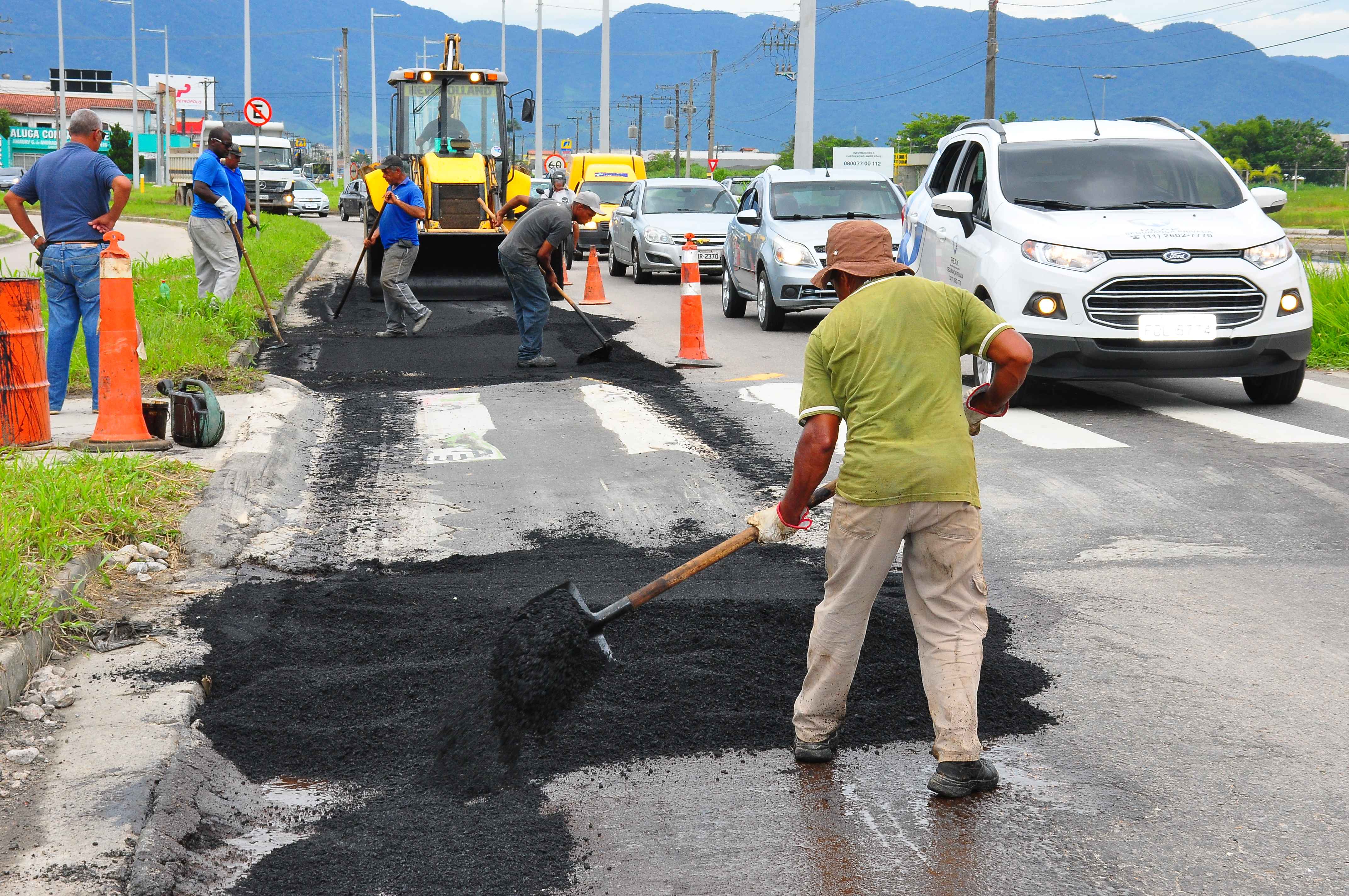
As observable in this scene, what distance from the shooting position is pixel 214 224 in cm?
1334

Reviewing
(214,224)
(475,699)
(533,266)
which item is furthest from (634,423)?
(214,224)

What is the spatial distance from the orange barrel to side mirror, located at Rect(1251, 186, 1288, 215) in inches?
330

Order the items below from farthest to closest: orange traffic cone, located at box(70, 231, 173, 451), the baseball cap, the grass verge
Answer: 1. the baseball cap
2. orange traffic cone, located at box(70, 231, 173, 451)
3. the grass verge

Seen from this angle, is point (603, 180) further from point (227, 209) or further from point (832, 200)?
point (227, 209)

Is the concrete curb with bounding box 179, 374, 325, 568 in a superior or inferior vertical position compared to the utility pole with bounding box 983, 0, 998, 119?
inferior

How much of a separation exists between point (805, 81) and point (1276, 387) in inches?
698

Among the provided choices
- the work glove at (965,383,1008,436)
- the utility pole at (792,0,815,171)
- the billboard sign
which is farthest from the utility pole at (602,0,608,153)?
the billboard sign

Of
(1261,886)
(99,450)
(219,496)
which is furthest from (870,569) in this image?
(99,450)

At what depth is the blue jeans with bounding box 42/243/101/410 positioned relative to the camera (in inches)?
352

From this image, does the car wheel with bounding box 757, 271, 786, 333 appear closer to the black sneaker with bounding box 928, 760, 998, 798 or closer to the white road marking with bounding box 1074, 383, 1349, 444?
the white road marking with bounding box 1074, 383, 1349, 444

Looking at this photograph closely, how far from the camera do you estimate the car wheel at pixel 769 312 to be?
50.1 feet

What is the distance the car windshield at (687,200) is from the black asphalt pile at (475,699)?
1780cm

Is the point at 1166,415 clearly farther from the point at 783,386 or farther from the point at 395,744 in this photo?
the point at 395,744

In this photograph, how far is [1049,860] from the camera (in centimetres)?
344
